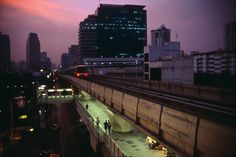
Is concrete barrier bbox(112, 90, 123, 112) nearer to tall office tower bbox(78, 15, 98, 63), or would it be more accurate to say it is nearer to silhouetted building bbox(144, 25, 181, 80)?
silhouetted building bbox(144, 25, 181, 80)

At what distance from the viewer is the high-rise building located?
527ft

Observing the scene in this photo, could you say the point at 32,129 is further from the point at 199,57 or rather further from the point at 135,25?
the point at 135,25

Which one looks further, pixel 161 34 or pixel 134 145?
pixel 161 34

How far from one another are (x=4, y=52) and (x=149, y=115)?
167596 mm

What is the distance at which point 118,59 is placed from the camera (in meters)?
153

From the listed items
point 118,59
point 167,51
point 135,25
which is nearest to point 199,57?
point 167,51

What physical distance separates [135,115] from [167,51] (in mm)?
61564

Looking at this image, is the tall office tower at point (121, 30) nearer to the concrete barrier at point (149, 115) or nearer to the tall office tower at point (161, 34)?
the tall office tower at point (161, 34)

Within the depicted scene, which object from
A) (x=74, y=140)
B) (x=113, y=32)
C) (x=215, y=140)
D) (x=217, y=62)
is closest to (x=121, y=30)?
(x=113, y=32)

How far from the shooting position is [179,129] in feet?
32.4

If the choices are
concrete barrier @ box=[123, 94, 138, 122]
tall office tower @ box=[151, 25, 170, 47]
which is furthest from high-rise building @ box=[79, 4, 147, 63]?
concrete barrier @ box=[123, 94, 138, 122]

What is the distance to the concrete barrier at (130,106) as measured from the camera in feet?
49.7

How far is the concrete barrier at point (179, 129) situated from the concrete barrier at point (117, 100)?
668cm

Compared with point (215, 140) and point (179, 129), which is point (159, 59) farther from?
point (215, 140)
